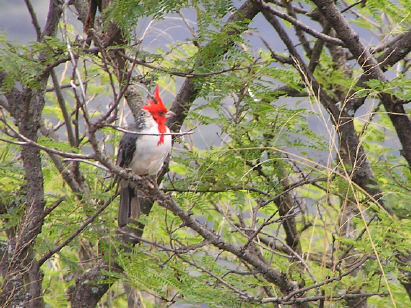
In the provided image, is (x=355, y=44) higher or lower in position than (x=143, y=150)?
higher

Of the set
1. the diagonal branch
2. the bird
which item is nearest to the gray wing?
the bird

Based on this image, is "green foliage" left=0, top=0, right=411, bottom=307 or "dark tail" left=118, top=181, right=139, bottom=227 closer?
"green foliage" left=0, top=0, right=411, bottom=307

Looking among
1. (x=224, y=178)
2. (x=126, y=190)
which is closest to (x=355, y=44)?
(x=224, y=178)

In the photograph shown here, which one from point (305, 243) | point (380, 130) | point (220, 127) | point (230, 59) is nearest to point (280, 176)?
point (220, 127)

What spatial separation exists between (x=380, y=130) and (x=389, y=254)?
241 centimetres

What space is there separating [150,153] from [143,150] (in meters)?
0.06

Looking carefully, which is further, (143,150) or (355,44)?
(355,44)

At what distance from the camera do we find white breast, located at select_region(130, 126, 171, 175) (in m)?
4.01

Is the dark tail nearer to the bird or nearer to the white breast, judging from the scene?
the bird

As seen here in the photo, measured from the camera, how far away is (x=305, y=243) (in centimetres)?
709

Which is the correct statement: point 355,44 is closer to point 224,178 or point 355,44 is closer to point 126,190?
point 224,178

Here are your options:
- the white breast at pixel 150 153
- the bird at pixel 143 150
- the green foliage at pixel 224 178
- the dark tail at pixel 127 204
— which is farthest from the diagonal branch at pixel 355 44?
the dark tail at pixel 127 204

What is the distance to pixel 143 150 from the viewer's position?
4.07 m

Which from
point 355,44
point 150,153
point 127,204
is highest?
point 355,44
